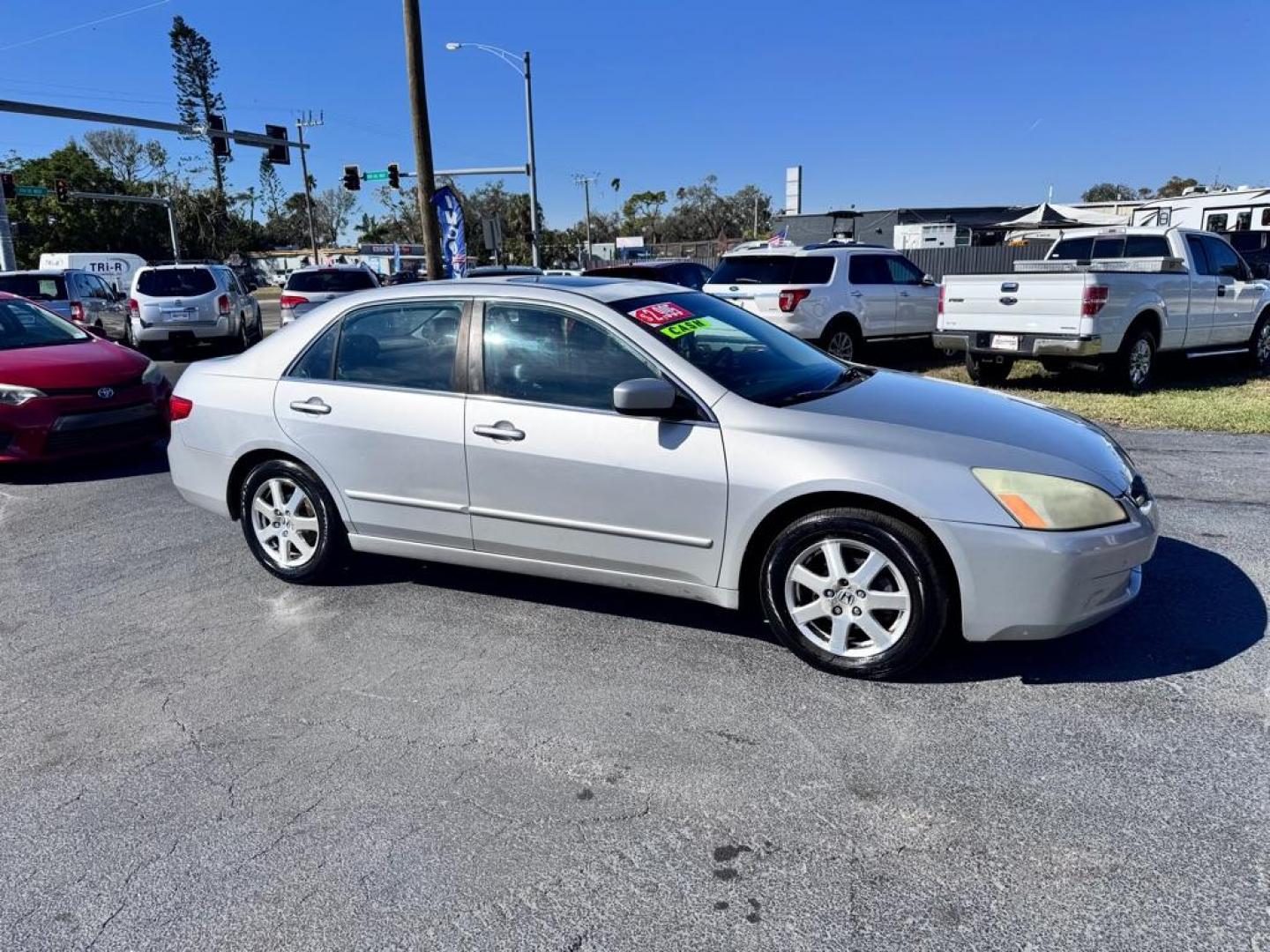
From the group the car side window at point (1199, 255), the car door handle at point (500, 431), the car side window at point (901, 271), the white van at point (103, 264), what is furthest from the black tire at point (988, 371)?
the white van at point (103, 264)

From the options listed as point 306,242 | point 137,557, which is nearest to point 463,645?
point 137,557

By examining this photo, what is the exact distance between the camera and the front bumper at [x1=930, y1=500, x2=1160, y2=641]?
129 inches

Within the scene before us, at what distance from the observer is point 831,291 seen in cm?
1223

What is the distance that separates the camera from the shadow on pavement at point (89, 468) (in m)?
7.51

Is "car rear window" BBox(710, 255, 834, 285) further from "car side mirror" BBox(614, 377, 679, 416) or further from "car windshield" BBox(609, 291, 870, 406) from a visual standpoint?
"car side mirror" BBox(614, 377, 679, 416)

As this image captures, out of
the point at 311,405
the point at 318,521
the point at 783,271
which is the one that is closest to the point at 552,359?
the point at 311,405

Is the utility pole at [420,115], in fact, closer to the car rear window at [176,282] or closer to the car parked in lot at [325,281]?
the car parked in lot at [325,281]

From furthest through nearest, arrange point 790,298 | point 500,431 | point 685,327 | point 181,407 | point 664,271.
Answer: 1. point 664,271
2. point 790,298
3. point 181,407
4. point 685,327
5. point 500,431

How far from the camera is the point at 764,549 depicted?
371 cm

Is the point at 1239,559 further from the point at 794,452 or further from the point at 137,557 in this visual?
the point at 137,557

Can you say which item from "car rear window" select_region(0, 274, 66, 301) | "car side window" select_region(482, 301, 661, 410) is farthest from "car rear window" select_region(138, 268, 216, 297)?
"car side window" select_region(482, 301, 661, 410)

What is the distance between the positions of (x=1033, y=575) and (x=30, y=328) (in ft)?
28.2

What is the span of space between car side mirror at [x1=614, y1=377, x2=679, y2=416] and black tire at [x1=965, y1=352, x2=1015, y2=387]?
785cm

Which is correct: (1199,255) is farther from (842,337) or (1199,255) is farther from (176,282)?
(176,282)
